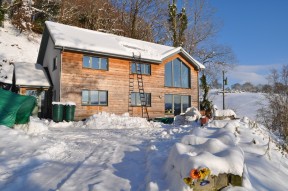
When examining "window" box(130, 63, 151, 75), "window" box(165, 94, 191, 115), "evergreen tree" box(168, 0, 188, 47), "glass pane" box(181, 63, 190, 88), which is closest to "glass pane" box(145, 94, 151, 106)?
"window" box(165, 94, 191, 115)

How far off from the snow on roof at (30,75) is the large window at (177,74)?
9582 millimetres

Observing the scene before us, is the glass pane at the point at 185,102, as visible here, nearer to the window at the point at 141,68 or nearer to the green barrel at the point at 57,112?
the window at the point at 141,68

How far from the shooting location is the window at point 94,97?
56.1 feet

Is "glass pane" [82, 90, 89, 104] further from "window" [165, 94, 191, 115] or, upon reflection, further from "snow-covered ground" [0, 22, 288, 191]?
"snow-covered ground" [0, 22, 288, 191]

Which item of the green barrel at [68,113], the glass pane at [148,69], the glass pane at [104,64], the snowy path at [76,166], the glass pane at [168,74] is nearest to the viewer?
the snowy path at [76,166]

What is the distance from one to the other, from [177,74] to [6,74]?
53.9ft

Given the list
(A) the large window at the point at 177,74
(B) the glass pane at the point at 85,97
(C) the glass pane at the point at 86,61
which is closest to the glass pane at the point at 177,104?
(A) the large window at the point at 177,74

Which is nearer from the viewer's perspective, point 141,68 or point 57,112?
point 57,112

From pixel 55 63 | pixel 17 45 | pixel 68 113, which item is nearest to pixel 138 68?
pixel 55 63

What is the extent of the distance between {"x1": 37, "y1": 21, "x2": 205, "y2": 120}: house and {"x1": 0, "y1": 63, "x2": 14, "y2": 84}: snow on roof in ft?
13.5

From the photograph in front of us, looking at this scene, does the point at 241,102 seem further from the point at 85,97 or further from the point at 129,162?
the point at 129,162

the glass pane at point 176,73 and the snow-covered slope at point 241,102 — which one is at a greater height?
the glass pane at point 176,73

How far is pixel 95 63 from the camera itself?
17891 mm

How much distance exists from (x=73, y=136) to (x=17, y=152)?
10.6 ft
